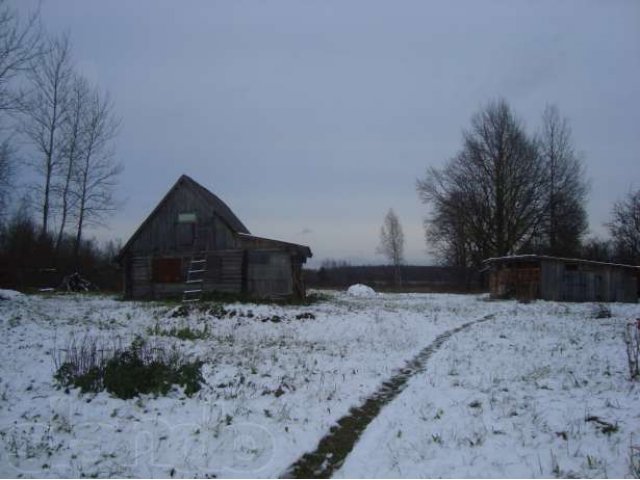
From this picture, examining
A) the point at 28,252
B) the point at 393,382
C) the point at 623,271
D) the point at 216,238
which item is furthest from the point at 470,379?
the point at 28,252

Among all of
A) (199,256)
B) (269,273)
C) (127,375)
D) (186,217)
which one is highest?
(186,217)

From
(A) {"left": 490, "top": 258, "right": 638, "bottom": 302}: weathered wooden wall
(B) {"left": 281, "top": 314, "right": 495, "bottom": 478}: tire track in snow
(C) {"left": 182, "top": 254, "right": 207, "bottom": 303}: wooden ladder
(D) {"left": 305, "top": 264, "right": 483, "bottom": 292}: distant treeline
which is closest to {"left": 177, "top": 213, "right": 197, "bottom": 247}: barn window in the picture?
(C) {"left": 182, "top": 254, "right": 207, "bottom": 303}: wooden ladder

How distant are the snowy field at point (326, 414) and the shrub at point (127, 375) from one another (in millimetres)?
210

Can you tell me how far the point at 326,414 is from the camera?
786 centimetres

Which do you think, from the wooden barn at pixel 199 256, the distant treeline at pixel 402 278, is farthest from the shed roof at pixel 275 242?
the distant treeline at pixel 402 278

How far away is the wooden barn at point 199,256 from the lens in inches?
1019

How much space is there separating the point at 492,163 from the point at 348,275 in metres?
33.3

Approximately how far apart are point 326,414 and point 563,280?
30.6 metres

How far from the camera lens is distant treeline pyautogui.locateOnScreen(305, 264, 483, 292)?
53878 mm

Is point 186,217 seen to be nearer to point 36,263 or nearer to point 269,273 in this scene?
point 269,273

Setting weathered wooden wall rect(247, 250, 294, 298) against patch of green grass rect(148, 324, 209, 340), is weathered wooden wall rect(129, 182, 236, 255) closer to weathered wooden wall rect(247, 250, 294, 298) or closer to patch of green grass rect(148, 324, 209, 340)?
weathered wooden wall rect(247, 250, 294, 298)

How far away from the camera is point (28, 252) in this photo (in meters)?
38.1

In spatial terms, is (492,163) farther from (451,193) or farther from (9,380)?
(9,380)

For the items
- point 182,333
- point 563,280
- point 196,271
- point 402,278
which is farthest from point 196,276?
point 402,278
